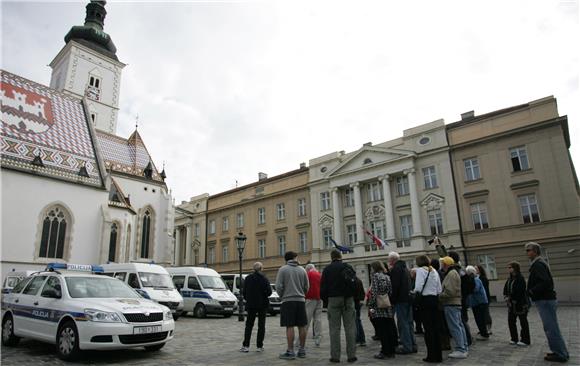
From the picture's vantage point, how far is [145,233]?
33.2 m

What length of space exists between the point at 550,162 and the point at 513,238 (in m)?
5.37

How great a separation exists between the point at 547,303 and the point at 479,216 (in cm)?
2191

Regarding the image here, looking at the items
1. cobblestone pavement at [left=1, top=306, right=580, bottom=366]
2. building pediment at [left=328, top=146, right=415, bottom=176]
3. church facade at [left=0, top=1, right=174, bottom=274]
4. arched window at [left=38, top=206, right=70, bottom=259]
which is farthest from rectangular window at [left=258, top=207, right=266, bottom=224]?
cobblestone pavement at [left=1, top=306, right=580, bottom=366]

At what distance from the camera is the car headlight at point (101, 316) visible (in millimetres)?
6418

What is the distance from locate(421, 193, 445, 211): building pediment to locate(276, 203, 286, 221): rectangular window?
13915mm

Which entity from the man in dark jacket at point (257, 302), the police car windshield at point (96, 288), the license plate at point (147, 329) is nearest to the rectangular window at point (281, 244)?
the police car windshield at point (96, 288)

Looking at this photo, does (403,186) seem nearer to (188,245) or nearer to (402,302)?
(402,302)

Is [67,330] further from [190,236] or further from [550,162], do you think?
[190,236]

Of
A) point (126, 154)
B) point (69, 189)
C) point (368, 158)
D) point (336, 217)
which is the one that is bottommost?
point (336, 217)

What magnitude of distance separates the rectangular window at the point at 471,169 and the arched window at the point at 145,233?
26915mm

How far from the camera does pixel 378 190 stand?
31188 millimetres

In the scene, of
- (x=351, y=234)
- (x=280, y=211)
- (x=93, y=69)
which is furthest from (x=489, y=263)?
(x=93, y=69)

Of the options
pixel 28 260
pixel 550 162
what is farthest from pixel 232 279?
pixel 550 162

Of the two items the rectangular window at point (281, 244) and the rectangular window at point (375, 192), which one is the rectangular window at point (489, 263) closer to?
the rectangular window at point (375, 192)
